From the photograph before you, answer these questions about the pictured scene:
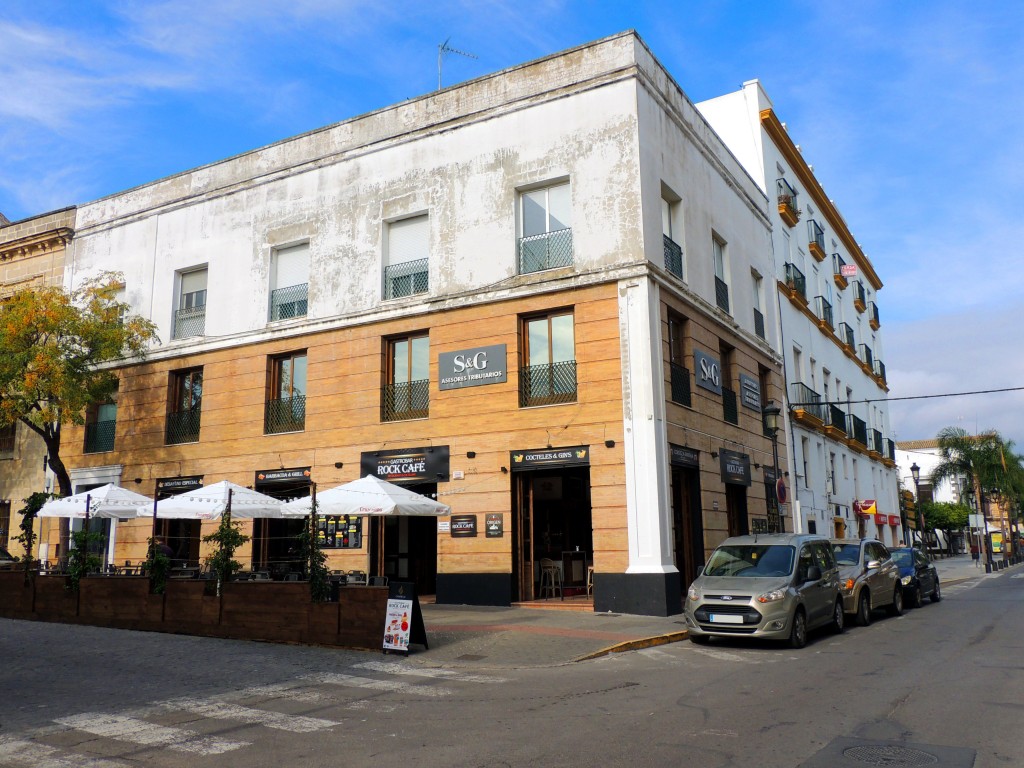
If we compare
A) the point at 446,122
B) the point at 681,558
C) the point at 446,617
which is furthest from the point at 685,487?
the point at 446,122

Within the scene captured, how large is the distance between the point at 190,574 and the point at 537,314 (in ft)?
29.9

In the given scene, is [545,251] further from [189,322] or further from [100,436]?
[100,436]

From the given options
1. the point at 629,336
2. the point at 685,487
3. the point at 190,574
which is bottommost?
the point at 190,574

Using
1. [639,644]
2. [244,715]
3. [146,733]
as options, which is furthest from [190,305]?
[146,733]

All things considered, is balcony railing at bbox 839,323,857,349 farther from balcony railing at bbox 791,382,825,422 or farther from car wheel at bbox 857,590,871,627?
car wheel at bbox 857,590,871,627

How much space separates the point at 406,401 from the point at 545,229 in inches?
211

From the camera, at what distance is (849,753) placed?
6.40 m

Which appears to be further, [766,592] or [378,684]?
[766,592]

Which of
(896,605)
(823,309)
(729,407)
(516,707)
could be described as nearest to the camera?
(516,707)

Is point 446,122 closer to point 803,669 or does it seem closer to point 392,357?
point 392,357

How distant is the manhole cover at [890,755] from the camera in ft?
20.0

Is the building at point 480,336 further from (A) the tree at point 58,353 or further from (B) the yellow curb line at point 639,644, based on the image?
(B) the yellow curb line at point 639,644

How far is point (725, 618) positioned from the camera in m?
12.6

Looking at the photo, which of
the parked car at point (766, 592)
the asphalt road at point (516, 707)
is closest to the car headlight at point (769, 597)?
the parked car at point (766, 592)
